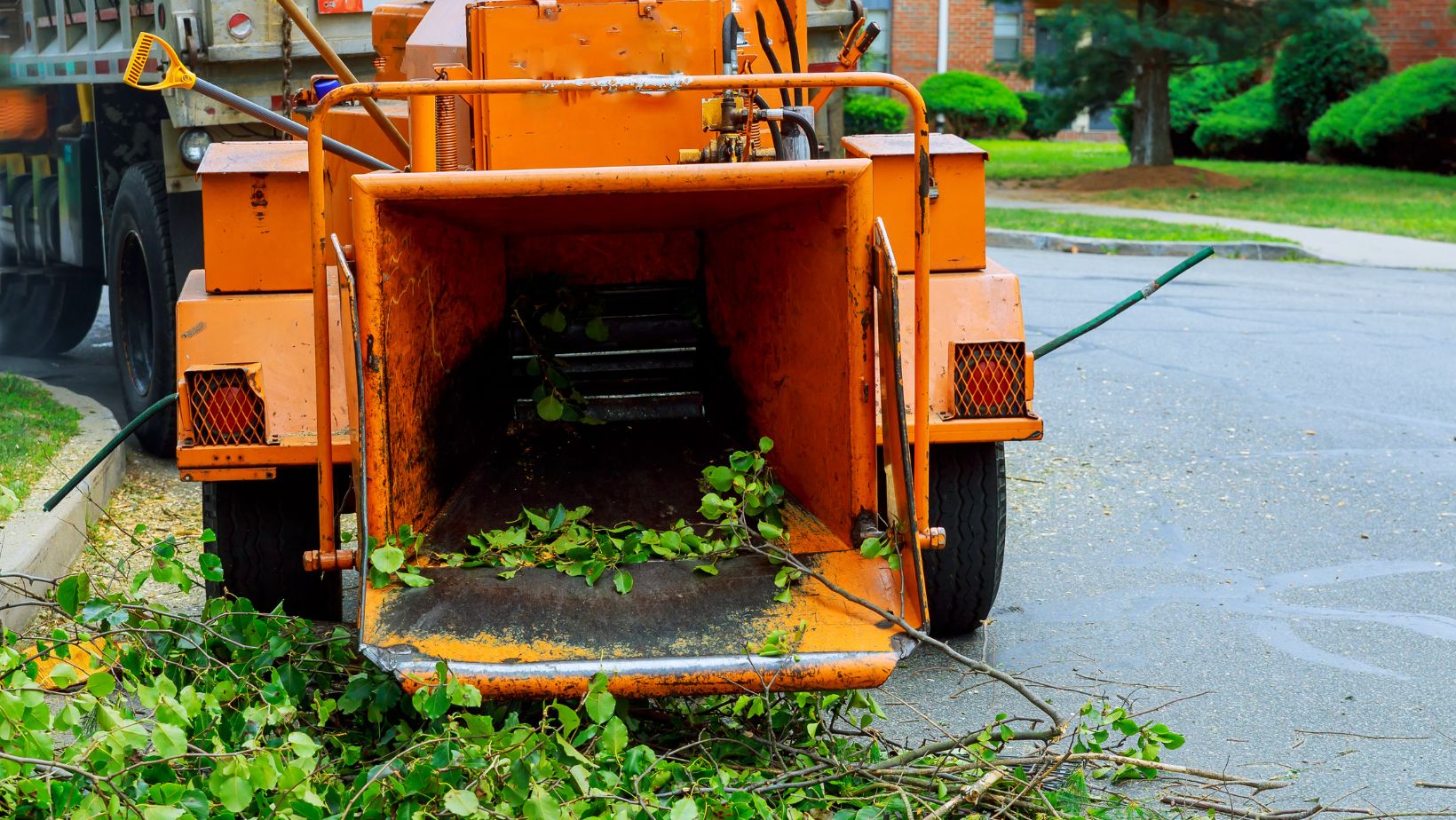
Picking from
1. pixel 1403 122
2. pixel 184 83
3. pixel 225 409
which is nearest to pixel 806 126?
pixel 184 83

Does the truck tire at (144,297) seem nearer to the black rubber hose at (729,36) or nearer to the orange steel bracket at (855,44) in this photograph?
the orange steel bracket at (855,44)

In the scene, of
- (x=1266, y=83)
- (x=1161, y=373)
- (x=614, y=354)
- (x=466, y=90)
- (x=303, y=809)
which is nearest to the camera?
(x=303, y=809)

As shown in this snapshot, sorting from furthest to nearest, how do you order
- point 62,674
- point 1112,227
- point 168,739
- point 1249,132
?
1. point 1249,132
2. point 1112,227
3. point 62,674
4. point 168,739

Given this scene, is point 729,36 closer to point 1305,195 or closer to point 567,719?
point 567,719

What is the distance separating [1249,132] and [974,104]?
7457 millimetres

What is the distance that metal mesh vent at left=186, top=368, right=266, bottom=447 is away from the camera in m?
3.86

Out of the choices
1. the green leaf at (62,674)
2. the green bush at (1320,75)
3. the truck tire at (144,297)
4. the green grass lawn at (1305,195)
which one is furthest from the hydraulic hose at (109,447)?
the green bush at (1320,75)

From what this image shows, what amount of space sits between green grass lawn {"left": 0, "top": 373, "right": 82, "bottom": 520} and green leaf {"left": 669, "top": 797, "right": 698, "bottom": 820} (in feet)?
9.89

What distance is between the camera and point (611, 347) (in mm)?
4633

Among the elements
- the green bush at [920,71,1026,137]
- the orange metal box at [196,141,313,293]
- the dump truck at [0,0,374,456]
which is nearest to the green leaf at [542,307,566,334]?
the orange metal box at [196,141,313,293]

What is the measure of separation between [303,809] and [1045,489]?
3792 mm

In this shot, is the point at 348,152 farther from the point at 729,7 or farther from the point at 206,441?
the point at 729,7

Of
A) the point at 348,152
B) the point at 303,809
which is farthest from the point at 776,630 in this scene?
the point at 348,152

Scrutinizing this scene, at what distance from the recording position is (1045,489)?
606 cm
